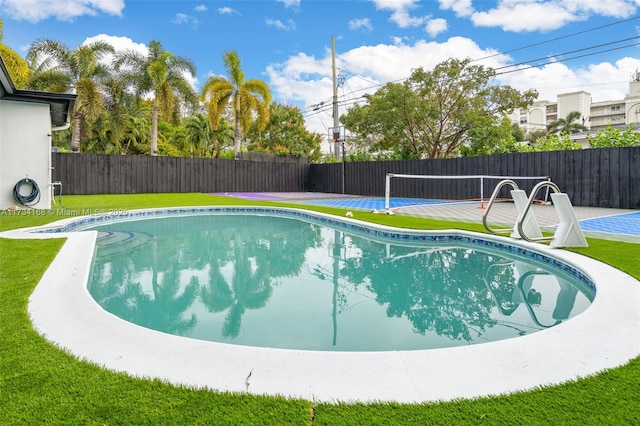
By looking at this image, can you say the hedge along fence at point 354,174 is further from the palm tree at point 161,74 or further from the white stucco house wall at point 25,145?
the white stucco house wall at point 25,145

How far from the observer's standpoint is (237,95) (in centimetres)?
2166

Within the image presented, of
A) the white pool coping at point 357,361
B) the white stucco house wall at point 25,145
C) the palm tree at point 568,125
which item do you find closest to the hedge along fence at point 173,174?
the white stucco house wall at point 25,145

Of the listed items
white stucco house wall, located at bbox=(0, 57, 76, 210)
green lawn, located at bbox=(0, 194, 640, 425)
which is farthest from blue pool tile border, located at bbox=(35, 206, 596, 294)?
green lawn, located at bbox=(0, 194, 640, 425)

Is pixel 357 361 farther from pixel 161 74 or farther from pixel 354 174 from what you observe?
pixel 161 74

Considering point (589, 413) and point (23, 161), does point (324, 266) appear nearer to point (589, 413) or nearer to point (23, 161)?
point (589, 413)

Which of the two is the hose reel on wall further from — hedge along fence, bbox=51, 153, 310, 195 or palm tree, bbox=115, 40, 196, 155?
palm tree, bbox=115, 40, 196, 155

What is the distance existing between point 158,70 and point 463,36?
1629cm

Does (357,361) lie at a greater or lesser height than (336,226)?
lesser

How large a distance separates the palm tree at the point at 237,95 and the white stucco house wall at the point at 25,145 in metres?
12.0

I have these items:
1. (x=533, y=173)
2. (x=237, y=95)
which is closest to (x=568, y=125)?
(x=533, y=173)

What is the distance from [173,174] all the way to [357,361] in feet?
60.6

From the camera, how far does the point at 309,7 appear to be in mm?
17891

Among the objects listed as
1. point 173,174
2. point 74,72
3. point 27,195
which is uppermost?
point 74,72

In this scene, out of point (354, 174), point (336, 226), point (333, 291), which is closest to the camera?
point (333, 291)
